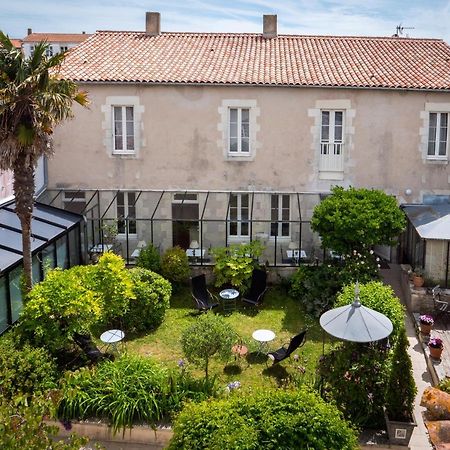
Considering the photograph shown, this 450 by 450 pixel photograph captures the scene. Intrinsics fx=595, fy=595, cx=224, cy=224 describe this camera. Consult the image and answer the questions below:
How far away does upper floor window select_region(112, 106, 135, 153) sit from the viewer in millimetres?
21812

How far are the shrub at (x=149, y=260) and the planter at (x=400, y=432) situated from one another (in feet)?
35.0

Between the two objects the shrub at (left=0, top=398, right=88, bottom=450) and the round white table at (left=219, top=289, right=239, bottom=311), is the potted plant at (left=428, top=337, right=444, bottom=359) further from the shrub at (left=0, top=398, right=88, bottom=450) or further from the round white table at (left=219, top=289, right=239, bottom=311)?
the shrub at (left=0, top=398, right=88, bottom=450)

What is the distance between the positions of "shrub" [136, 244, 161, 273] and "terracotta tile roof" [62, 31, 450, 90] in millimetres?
6097

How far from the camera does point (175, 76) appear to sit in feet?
70.4

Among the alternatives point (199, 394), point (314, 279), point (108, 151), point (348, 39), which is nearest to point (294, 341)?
point (199, 394)

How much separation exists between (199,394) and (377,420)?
149 inches

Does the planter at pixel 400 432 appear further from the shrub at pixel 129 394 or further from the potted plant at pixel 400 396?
the shrub at pixel 129 394

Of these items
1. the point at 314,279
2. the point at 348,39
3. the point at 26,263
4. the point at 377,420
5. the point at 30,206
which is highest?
the point at 348,39

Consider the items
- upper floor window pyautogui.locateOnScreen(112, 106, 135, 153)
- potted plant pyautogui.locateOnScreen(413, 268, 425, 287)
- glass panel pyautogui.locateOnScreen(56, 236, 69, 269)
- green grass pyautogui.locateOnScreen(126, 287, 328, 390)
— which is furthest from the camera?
upper floor window pyautogui.locateOnScreen(112, 106, 135, 153)

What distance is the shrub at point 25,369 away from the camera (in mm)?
12203

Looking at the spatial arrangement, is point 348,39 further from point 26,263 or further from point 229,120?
point 26,263

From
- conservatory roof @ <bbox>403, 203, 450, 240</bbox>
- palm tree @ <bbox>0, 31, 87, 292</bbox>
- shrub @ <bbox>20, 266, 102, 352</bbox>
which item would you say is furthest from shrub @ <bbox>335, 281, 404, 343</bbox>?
palm tree @ <bbox>0, 31, 87, 292</bbox>

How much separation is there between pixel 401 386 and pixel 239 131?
40.7 feet

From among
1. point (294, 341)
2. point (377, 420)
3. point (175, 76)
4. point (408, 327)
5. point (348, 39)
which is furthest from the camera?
point (348, 39)
